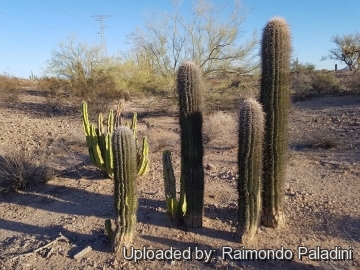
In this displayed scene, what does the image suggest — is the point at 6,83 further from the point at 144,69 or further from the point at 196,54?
the point at 196,54

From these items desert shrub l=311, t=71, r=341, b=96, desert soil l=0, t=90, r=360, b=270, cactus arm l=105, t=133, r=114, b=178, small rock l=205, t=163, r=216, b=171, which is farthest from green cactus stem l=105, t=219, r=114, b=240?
desert shrub l=311, t=71, r=341, b=96

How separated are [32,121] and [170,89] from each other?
5.70 metres

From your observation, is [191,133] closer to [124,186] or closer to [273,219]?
[124,186]

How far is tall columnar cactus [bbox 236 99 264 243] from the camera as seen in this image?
387cm

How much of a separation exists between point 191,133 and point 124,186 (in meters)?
0.99

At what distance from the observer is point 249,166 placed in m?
3.96

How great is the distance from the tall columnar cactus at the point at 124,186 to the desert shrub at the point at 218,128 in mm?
5512

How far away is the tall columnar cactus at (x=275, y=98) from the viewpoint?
4.19 metres

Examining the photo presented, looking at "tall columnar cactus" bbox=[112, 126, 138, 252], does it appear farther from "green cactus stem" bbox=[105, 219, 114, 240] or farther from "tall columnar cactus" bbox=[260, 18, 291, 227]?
"tall columnar cactus" bbox=[260, 18, 291, 227]

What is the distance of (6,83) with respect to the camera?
2208 centimetres

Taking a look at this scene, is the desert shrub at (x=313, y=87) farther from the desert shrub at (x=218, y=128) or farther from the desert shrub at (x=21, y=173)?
the desert shrub at (x=21, y=173)

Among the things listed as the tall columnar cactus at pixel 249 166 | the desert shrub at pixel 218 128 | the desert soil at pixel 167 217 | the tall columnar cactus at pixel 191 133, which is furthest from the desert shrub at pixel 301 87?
the tall columnar cactus at pixel 249 166

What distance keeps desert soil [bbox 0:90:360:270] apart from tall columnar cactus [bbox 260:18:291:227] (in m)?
0.69

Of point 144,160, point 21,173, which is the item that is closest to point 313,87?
point 144,160
